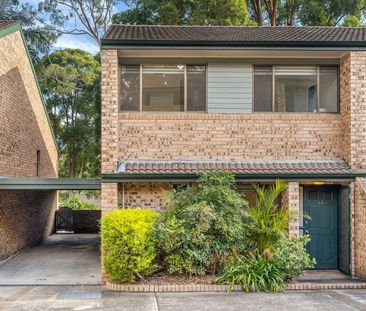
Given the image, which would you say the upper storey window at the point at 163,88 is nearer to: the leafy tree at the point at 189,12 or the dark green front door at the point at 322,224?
the dark green front door at the point at 322,224

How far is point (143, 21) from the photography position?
864 inches

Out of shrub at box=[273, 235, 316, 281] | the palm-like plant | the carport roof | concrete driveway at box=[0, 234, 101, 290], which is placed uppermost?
the carport roof

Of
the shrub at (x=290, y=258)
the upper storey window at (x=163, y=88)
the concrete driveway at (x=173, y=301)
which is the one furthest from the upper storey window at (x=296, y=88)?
the concrete driveway at (x=173, y=301)

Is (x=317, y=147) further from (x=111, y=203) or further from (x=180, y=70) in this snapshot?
(x=111, y=203)

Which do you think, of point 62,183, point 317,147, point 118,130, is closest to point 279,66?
point 317,147

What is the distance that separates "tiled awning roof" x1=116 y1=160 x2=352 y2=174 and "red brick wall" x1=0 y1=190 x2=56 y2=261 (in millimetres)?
4730

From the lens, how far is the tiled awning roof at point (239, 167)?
384 inches

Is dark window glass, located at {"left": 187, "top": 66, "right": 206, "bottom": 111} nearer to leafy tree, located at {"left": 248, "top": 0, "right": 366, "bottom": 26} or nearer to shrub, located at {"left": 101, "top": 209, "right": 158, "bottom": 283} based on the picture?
shrub, located at {"left": 101, "top": 209, "right": 158, "bottom": 283}

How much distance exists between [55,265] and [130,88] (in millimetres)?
5555

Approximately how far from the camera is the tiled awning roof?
9.76m

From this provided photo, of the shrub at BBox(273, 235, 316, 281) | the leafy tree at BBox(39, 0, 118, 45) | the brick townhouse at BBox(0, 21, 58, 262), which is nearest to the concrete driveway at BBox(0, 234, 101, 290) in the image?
the brick townhouse at BBox(0, 21, 58, 262)

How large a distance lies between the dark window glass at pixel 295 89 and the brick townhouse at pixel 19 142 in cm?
733

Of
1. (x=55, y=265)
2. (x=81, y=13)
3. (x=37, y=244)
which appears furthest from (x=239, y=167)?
(x=81, y=13)

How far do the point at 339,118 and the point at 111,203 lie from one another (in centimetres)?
619
